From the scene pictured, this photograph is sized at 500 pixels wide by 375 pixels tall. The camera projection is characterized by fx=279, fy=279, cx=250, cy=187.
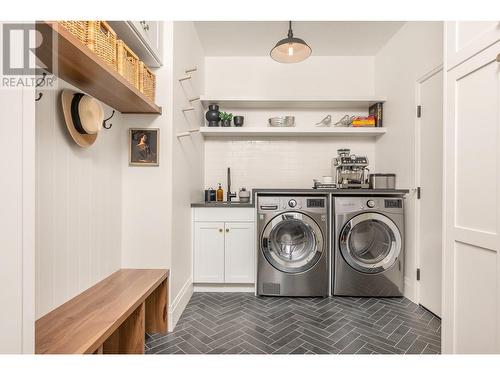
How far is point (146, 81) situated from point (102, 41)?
0.54m

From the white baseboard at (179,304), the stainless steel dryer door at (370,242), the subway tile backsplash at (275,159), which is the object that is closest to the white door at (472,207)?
the stainless steel dryer door at (370,242)

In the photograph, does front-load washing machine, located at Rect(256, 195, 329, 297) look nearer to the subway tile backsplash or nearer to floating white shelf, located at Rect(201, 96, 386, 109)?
the subway tile backsplash

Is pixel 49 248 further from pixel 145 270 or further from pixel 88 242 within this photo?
pixel 145 270

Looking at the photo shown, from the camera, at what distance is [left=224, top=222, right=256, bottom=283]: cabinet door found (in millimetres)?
2842

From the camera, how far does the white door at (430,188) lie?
7.70ft

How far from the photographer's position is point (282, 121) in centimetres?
333

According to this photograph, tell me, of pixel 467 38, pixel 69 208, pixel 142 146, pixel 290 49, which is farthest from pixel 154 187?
pixel 467 38

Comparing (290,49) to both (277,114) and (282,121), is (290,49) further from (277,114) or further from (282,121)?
(277,114)

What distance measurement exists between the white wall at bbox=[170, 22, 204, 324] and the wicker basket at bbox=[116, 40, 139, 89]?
1.38ft

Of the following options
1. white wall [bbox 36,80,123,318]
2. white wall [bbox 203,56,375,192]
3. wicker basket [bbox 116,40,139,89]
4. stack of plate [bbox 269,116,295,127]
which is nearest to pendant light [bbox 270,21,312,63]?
stack of plate [bbox 269,116,295,127]

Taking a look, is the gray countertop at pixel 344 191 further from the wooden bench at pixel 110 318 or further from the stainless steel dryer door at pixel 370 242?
the wooden bench at pixel 110 318
